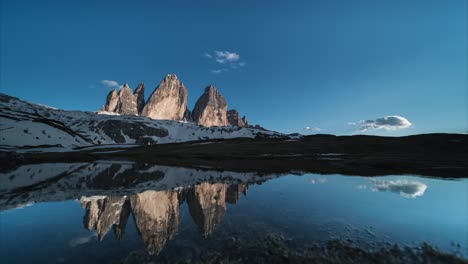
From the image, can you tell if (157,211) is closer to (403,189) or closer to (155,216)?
(155,216)

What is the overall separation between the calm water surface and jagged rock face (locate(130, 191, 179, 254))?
0.21 ft

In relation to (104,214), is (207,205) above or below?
above

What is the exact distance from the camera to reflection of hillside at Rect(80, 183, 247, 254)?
43.0 feet

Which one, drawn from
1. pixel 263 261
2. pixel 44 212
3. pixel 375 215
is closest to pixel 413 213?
pixel 375 215

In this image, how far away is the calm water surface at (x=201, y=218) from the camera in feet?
36.8

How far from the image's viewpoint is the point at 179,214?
16750 millimetres

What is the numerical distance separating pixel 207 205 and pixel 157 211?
4.27 m

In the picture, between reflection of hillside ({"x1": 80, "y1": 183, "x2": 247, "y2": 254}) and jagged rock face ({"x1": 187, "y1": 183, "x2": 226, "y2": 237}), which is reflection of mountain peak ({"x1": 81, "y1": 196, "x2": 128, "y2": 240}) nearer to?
reflection of hillside ({"x1": 80, "y1": 183, "x2": 247, "y2": 254})

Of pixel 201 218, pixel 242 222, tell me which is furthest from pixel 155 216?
pixel 242 222

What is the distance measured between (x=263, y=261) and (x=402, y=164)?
53420 millimetres

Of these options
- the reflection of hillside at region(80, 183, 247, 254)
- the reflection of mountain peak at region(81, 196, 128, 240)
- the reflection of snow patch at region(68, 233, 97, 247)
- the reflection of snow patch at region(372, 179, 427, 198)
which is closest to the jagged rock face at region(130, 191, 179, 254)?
the reflection of hillside at region(80, 183, 247, 254)

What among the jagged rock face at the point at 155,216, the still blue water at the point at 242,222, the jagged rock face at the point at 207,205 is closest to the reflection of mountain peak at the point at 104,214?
the still blue water at the point at 242,222

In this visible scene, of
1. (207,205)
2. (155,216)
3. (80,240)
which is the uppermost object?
(207,205)

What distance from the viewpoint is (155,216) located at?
634 inches
